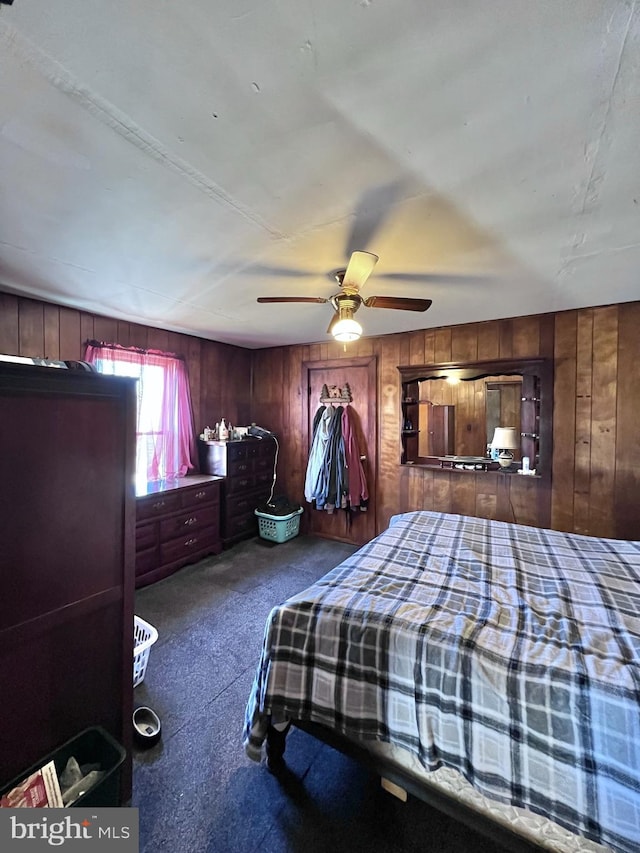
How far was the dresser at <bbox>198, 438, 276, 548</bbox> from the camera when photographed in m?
3.74

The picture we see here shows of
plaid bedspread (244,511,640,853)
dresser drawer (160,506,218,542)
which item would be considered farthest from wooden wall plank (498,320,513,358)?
dresser drawer (160,506,218,542)

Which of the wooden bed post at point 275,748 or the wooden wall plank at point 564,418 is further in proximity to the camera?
the wooden wall plank at point 564,418

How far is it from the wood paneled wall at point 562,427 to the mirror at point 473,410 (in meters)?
0.09

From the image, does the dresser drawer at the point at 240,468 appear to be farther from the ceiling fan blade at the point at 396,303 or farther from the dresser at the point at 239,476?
the ceiling fan blade at the point at 396,303

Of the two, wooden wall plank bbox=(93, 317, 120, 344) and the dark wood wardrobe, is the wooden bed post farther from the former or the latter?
wooden wall plank bbox=(93, 317, 120, 344)

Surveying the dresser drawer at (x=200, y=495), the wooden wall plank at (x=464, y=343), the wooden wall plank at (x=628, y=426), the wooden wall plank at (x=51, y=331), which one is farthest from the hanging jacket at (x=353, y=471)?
the wooden wall plank at (x=51, y=331)

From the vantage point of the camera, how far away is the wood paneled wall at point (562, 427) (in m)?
2.70

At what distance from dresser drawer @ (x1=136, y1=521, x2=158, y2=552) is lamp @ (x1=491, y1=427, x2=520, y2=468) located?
127 inches

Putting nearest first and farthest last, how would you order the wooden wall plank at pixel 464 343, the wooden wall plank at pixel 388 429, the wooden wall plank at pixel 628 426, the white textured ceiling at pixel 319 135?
the white textured ceiling at pixel 319 135
the wooden wall plank at pixel 628 426
the wooden wall plank at pixel 464 343
the wooden wall plank at pixel 388 429

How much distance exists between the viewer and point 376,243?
1708mm

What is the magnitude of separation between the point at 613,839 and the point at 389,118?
2.00 m

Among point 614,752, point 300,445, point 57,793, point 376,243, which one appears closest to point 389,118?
point 376,243

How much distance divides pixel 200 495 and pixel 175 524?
368mm

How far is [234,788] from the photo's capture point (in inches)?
53.6
